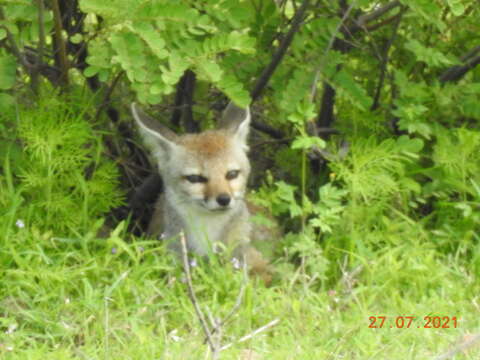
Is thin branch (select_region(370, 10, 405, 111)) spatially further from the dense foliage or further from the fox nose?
the fox nose

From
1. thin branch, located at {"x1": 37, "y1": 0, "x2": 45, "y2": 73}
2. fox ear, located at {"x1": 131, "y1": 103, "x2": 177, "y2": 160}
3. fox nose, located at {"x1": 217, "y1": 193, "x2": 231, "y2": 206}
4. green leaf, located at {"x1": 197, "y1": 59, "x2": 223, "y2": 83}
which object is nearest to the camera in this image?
green leaf, located at {"x1": 197, "y1": 59, "x2": 223, "y2": 83}

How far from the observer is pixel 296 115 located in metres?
5.04

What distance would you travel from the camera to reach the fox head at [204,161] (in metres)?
5.21

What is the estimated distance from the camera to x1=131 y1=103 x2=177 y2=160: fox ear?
17.4ft

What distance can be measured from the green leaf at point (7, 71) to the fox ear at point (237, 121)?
148 cm

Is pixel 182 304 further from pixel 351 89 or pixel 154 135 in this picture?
pixel 351 89

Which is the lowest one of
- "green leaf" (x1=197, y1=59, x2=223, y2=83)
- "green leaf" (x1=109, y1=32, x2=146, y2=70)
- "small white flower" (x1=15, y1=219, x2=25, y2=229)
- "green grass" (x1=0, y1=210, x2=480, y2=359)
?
"green grass" (x1=0, y1=210, x2=480, y2=359)

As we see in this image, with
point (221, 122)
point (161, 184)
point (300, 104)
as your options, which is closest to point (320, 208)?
point (300, 104)

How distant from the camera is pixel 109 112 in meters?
5.96

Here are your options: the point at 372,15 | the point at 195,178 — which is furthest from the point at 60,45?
the point at 372,15

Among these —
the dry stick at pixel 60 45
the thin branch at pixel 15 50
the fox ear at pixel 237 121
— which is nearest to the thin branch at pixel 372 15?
the fox ear at pixel 237 121

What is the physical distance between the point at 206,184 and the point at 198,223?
313 millimetres

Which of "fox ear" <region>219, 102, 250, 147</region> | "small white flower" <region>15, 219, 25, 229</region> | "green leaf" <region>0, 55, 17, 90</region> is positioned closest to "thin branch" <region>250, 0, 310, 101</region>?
"fox ear" <region>219, 102, 250, 147</region>

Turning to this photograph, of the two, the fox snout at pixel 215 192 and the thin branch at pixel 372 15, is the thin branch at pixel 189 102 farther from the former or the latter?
the thin branch at pixel 372 15
